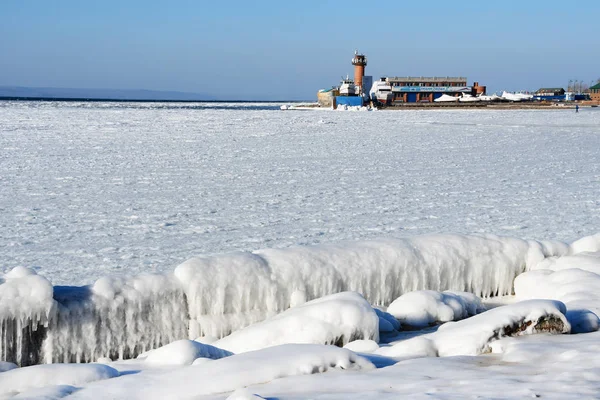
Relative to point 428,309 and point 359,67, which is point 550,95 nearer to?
point 359,67

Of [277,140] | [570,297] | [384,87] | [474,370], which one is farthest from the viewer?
[384,87]

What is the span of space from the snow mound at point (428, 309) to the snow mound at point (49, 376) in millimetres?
1979

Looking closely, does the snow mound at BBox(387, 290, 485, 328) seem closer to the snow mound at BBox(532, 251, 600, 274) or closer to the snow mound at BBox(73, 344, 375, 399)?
the snow mound at BBox(532, 251, 600, 274)

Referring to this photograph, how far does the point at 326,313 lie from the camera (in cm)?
393

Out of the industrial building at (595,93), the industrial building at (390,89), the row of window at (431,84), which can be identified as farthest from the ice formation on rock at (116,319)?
the industrial building at (595,93)

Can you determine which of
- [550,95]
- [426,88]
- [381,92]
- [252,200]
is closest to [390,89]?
[381,92]

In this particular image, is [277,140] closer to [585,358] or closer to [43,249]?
[43,249]

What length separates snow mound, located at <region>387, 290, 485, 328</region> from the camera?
4.54 metres

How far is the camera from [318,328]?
151 inches

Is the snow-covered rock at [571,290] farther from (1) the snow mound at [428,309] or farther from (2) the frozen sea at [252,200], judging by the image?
(2) the frozen sea at [252,200]

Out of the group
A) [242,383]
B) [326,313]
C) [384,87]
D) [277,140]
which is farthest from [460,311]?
[384,87]

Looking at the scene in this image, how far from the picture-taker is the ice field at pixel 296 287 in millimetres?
3092

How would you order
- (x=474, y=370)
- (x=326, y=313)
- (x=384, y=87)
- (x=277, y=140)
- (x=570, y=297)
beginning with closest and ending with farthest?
(x=474, y=370)
(x=326, y=313)
(x=570, y=297)
(x=277, y=140)
(x=384, y=87)

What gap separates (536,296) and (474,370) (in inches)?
84.7
